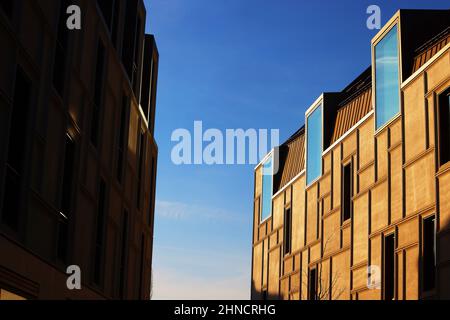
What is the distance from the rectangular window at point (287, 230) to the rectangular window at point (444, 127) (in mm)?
20267

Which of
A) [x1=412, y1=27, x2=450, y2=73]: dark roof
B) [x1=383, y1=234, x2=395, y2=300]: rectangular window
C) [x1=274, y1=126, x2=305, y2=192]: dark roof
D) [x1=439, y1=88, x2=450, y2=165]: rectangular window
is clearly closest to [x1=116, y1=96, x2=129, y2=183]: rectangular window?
[x1=383, y1=234, x2=395, y2=300]: rectangular window

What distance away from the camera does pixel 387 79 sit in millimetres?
28719

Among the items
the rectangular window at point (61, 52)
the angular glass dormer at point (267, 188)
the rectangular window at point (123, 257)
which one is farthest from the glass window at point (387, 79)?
the angular glass dormer at point (267, 188)

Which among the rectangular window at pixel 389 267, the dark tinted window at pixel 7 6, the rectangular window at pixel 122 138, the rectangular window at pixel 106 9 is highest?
the rectangular window at pixel 106 9

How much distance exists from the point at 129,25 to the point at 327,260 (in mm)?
14067

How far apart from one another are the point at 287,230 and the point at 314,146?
7426 mm

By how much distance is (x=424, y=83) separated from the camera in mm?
25047

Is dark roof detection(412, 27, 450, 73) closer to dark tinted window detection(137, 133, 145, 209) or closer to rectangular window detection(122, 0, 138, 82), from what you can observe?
rectangular window detection(122, 0, 138, 82)

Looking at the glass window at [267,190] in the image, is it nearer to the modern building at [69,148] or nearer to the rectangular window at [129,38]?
the modern building at [69,148]

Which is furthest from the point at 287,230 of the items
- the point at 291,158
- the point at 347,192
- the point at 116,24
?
the point at 116,24

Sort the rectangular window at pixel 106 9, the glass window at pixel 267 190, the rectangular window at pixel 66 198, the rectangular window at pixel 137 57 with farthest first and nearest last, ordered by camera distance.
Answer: the glass window at pixel 267 190 < the rectangular window at pixel 137 57 < the rectangular window at pixel 106 9 < the rectangular window at pixel 66 198

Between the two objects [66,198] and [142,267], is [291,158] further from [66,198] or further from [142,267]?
[66,198]

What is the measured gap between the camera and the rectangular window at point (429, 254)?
24078 mm

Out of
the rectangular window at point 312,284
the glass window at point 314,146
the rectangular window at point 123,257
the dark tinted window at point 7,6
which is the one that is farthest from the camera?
the glass window at point 314,146
